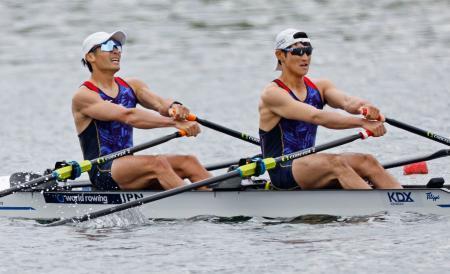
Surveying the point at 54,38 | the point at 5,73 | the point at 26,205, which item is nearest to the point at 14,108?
the point at 5,73

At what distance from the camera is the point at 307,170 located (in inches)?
650

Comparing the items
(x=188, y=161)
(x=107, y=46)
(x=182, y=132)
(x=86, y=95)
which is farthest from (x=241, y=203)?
(x=107, y=46)

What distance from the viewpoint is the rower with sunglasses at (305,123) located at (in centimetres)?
1638

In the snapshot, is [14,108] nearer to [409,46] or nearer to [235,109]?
[235,109]

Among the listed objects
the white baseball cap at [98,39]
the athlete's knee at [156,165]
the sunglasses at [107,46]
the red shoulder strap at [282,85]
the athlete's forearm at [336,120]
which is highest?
the white baseball cap at [98,39]

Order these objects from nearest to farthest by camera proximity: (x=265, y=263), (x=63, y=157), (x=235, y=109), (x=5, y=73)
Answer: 1. (x=265, y=263)
2. (x=63, y=157)
3. (x=235, y=109)
4. (x=5, y=73)

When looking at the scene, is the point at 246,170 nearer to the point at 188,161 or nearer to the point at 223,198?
the point at 223,198

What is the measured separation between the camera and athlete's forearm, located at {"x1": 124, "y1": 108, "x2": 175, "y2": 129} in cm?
1700

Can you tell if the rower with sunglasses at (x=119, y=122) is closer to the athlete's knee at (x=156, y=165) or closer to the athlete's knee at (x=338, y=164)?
the athlete's knee at (x=156, y=165)

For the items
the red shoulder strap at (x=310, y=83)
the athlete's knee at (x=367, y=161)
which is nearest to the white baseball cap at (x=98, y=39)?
the red shoulder strap at (x=310, y=83)

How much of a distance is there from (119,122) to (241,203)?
1.91 metres

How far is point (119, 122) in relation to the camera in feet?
57.2

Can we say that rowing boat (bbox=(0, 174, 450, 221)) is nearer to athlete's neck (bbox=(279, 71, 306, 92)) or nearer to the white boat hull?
the white boat hull

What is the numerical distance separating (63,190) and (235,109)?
36.5 feet
